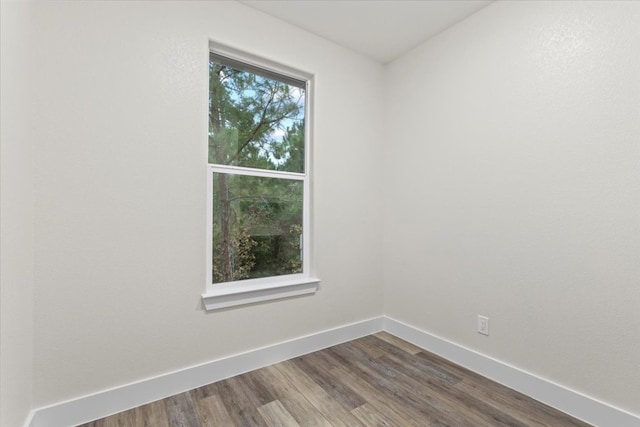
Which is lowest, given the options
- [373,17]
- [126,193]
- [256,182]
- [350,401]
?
[350,401]

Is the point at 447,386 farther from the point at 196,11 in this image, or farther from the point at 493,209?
the point at 196,11

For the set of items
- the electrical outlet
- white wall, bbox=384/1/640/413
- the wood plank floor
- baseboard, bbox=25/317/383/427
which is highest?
white wall, bbox=384/1/640/413

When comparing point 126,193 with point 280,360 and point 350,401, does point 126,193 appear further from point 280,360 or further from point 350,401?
point 350,401

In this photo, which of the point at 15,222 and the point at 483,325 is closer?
the point at 15,222

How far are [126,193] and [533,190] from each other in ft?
7.92

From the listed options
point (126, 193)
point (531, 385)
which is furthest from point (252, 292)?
point (531, 385)

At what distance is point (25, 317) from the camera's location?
1.35 m

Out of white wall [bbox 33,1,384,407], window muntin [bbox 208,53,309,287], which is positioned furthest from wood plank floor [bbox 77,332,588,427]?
window muntin [bbox 208,53,309,287]

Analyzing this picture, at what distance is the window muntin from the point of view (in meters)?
2.06

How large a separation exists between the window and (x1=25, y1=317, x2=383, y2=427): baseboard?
39 cm

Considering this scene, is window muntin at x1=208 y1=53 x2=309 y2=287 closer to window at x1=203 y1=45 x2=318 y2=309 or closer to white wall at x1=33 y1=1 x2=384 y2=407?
window at x1=203 y1=45 x2=318 y2=309

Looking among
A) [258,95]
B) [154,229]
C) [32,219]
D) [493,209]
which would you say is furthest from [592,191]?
[32,219]

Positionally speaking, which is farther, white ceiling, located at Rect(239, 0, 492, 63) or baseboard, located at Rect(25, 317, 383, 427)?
white ceiling, located at Rect(239, 0, 492, 63)

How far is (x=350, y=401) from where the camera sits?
176cm
